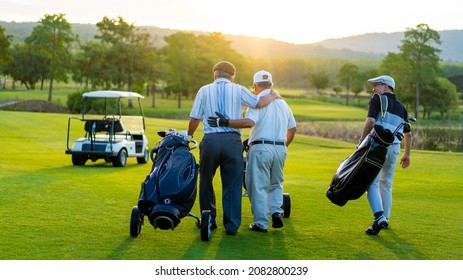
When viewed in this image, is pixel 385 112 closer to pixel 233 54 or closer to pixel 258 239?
pixel 258 239

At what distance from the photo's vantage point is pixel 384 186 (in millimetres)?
9289

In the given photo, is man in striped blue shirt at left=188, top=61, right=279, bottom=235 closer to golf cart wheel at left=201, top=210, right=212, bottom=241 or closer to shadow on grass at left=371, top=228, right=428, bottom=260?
golf cart wheel at left=201, top=210, right=212, bottom=241

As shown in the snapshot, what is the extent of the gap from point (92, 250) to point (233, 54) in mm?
104846

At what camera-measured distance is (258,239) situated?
8266mm

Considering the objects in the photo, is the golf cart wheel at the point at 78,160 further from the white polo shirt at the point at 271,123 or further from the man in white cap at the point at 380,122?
the man in white cap at the point at 380,122

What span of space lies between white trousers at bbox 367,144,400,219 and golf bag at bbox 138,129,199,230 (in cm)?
219

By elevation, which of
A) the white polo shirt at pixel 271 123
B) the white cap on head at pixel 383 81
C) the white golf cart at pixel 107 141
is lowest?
the white golf cart at pixel 107 141

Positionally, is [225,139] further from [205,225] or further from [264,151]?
[205,225]

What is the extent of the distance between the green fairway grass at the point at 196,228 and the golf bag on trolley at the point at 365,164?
1.81 feet

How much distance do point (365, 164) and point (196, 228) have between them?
213cm

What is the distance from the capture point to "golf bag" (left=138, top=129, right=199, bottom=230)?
7762mm

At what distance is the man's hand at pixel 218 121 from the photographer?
813cm

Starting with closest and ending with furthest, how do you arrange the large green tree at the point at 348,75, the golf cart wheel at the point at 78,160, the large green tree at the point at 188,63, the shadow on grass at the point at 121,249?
the shadow on grass at the point at 121,249, the golf cart wheel at the point at 78,160, the large green tree at the point at 188,63, the large green tree at the point at 348,75

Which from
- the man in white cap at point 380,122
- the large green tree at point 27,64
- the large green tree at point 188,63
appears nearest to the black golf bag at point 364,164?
the man in white cap at point 380,122
